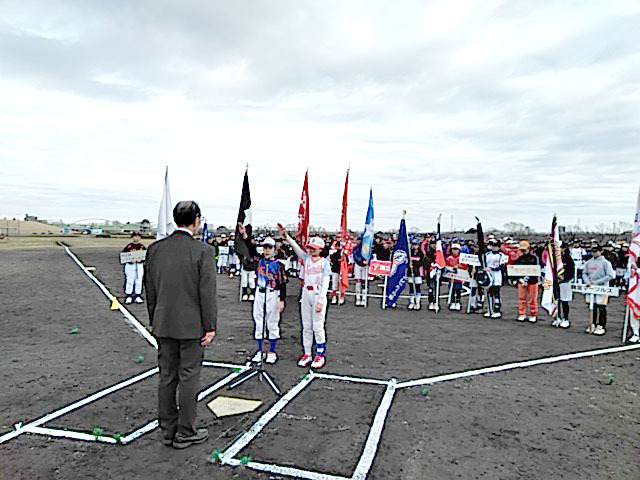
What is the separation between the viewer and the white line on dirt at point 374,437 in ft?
14.0

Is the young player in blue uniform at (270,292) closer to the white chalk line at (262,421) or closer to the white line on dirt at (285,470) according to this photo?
the white chalk line at (262,421)

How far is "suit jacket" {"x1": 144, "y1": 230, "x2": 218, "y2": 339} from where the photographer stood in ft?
14.8

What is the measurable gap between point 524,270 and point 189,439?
10.2 meters

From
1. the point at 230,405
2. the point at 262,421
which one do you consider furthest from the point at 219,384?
the point at 262,421

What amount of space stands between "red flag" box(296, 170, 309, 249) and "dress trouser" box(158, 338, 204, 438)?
4.35 meters

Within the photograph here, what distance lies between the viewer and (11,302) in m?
13.5

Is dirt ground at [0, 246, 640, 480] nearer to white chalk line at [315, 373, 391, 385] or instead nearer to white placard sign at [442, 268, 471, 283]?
white chalk line at [315, 373, 391, 385]

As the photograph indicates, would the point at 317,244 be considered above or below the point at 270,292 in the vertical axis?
above

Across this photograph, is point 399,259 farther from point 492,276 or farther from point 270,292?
point 270,292

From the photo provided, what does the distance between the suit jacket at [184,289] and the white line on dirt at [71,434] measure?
1280mm

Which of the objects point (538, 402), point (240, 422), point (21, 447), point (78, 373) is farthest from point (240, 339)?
point (538, 402)

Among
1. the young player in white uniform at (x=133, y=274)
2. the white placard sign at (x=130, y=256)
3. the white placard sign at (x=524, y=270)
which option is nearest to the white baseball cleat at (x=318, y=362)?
the white placard sign at (x=524, y=270)

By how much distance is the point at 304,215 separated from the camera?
8.96 meters

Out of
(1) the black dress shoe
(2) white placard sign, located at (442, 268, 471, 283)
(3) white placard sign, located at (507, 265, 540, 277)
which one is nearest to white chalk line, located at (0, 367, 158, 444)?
(1) the black dress shoe
